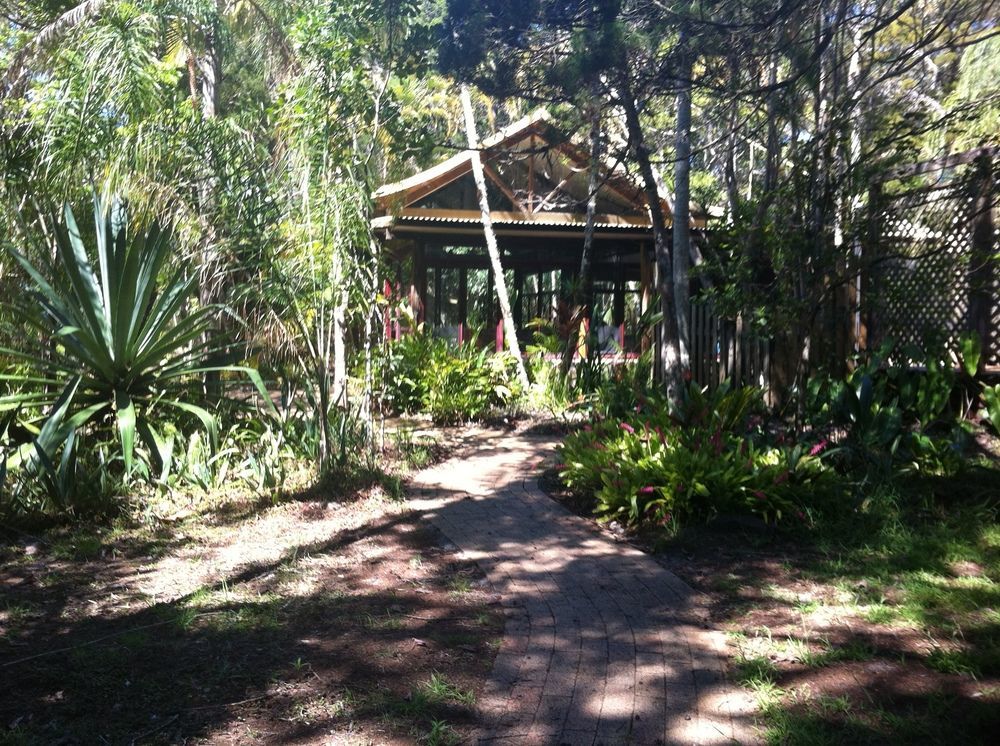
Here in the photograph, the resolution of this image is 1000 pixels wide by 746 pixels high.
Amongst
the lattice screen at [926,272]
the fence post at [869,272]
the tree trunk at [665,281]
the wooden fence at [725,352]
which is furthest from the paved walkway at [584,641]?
the lattice screen at [926,272]

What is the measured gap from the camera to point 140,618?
15.4ft

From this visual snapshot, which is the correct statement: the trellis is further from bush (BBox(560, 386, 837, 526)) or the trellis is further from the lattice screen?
bush (BBox(560, 386, 837, 526))

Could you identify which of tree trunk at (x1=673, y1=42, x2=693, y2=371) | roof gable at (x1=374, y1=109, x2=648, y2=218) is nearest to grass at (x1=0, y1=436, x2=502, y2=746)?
tree trunk at (x1=673, y1=42, x2=693, y2=371)

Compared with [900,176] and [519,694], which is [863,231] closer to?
[900,176]

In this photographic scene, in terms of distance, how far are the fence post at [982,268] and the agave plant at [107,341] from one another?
21.0 ft

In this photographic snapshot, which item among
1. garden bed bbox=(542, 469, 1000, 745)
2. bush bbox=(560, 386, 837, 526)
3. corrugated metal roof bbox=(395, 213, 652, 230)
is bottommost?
garden bed bbox=(542, 469, 1000, 745)

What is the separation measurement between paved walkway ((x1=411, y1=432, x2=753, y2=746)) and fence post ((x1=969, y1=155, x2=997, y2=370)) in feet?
14.7

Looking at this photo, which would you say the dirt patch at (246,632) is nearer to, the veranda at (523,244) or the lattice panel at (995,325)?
the lattice panel at (995,325)

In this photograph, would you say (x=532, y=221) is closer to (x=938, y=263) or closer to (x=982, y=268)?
(x=938, y=263)

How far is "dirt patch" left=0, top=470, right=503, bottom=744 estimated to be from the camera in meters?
3.54

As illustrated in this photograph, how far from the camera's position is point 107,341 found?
23.1 feet

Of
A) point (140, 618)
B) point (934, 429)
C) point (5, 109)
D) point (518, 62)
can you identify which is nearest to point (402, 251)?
point (5, 109)

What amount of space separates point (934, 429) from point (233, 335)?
628 cm

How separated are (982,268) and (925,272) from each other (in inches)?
25.3
